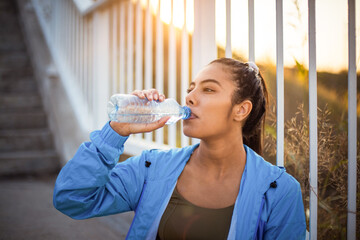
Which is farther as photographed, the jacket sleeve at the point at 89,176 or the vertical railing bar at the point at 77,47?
the vertical railing bar at the point at 77,47

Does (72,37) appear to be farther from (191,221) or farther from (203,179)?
(191,221)

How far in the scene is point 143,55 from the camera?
10.4 ft

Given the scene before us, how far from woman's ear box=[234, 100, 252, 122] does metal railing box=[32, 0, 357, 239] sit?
0.62 feet

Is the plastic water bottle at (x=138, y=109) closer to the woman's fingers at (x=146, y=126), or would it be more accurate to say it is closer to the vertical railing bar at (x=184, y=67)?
the woman's fingers at (x=146, y=126)

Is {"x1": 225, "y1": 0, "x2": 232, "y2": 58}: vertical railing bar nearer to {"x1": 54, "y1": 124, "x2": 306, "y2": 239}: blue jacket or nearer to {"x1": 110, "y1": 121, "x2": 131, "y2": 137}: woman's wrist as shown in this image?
{"x1": 54, "y1": 124, "x2": 306, "y2": 239}: blue jacket

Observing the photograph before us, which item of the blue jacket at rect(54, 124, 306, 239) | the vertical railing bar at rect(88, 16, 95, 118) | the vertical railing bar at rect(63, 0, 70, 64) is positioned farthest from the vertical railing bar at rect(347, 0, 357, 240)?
the vertical railing bar at rect(63, 0, 70, 64)

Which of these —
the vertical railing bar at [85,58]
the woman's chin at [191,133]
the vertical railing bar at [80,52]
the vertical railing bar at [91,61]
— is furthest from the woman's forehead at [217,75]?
the vertical railing bar at [80,52]

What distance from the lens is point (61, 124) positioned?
14.4ft

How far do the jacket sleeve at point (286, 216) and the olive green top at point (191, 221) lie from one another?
7.0 inches

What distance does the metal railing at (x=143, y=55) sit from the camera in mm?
1568

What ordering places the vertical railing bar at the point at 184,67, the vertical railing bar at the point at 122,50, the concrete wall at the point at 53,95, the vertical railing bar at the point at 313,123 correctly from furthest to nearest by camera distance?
the concrete wall at the point at 53,95
the vertical railing bar at the point at 122,50
the vertical railing bar at the point at 184,67
the vertical railing bar at the point at 313,123

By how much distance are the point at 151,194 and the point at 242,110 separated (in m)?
0.59

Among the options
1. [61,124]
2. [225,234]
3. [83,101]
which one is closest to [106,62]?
[83,101]

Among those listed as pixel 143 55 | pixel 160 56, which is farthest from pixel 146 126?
pixel 143 55
